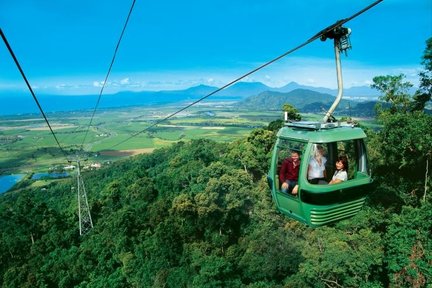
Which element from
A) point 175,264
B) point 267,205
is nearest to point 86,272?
point 175,264

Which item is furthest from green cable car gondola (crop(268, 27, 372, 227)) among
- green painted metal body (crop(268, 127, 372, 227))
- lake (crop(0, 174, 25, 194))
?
lake (crop(0, 174, 25, 194))

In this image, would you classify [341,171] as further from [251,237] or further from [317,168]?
[251,237]

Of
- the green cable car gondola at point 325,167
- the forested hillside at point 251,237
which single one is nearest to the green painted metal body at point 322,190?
the green cable car gondola at point 325,167

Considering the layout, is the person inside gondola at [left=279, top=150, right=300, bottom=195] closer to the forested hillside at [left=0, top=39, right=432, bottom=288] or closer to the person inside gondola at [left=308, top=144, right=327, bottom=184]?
the person inside gondola at [left=308, top=144, right=327, bottom=184]

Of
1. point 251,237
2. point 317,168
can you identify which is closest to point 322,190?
point 317,168

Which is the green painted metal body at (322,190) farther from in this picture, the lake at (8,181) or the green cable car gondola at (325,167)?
the lake at (8,181)

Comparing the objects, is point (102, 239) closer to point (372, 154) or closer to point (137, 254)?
point (137, 254)
